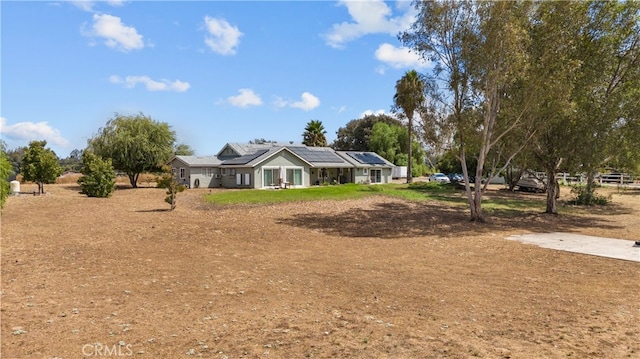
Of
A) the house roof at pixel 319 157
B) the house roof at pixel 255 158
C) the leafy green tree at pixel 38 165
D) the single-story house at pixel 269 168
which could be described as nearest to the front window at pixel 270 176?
the single-story house at pixel 269 168

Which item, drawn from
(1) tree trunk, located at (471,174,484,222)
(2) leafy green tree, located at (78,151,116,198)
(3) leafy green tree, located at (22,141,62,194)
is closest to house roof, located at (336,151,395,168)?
(2) leafy green tree, located at (78,151,116,198)

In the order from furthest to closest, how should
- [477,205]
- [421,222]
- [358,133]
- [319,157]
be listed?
[358,133] → [319,157] → [477,205] → [421,222]

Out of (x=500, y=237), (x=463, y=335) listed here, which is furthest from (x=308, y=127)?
(x=463, y=335)

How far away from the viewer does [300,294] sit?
8750 millimetres

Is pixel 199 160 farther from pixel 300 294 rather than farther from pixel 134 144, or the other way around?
pixel 300 294

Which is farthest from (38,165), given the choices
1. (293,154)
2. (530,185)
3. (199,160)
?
(530,185)

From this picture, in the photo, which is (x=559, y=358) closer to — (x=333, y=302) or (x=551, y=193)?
(x=333, y=302)

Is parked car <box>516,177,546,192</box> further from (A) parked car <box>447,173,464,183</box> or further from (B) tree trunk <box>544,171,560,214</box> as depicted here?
(B) tree trunk <box>544,171,560,214</box>

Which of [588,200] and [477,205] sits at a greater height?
[477,205]

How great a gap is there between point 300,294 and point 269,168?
34853 millimetres

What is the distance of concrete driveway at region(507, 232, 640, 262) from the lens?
1334 cm

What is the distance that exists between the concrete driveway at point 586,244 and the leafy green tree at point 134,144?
130 ft

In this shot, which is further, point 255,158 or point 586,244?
point 255,158

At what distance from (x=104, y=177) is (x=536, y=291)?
32.2 metres
